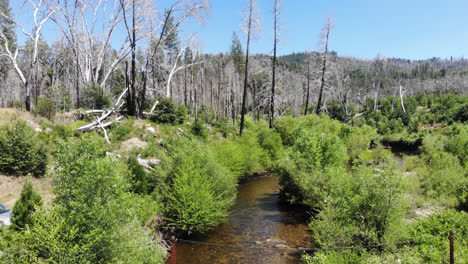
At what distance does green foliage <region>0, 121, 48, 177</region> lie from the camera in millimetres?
15516

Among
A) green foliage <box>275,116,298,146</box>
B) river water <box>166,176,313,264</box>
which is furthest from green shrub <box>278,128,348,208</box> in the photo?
green foliage <box>275,116,298,146</box>

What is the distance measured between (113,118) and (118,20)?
9149 millimetres

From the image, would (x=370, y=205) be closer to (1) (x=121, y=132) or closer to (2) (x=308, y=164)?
(2) (x=308, y=164)

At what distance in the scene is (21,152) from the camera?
15.8 metres

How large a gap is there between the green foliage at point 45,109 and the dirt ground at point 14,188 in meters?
7.23

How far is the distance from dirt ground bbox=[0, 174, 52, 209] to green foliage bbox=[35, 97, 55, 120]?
7228 mm

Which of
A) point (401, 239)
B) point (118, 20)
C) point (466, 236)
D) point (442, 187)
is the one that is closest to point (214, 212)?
point (401, 239)

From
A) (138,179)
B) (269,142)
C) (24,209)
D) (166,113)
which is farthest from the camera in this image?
(269,142)

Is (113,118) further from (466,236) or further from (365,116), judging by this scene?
(365,116)

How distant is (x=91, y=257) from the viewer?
345 inches

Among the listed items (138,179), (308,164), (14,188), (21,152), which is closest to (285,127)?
(308,164)

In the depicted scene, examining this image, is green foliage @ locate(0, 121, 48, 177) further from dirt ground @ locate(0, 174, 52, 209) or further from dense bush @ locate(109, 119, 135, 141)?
dense bush @ locate(109, 119, 135, 141)

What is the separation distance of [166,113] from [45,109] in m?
9.06

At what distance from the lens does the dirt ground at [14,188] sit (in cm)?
1387
